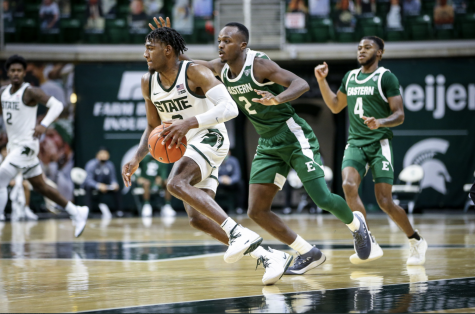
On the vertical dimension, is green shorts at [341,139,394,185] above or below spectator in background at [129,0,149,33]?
below

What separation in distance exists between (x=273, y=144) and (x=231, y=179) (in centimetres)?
986

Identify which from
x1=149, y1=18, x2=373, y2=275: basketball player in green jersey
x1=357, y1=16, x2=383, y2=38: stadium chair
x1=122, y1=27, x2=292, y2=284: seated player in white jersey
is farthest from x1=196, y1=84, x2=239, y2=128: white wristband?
x1=357, y1=16, x2=383, y2=38: stadium chair

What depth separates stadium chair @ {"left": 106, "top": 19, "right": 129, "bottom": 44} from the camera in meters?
16.1

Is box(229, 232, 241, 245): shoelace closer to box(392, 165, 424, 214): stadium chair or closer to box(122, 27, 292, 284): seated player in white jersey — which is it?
box(122, 27, 292, 284): seated player in white jersey

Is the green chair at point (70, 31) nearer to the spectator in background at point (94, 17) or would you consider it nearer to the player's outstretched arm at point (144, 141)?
the spectator in background at point (94, 17)

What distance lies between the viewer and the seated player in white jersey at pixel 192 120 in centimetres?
391

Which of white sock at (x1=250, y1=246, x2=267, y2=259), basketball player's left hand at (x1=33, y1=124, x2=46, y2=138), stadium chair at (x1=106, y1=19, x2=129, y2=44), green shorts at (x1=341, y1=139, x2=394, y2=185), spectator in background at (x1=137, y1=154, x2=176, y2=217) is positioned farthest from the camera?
stadium chair at (x1=106, y1=19, x2=129, y2=44)

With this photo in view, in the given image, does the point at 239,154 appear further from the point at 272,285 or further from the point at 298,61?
the point at 272,285

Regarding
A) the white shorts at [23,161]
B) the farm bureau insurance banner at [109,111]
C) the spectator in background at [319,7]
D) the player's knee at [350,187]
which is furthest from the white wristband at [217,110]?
the spectator in background at [319,7]

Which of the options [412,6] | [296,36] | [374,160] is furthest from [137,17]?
[374,160]

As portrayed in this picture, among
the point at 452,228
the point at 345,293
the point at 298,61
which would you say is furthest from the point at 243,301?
the point at 298,61

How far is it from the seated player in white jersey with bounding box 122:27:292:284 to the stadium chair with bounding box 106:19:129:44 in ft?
39.6

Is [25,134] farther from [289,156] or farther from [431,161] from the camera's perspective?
[431,161]

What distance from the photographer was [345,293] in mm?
3492
